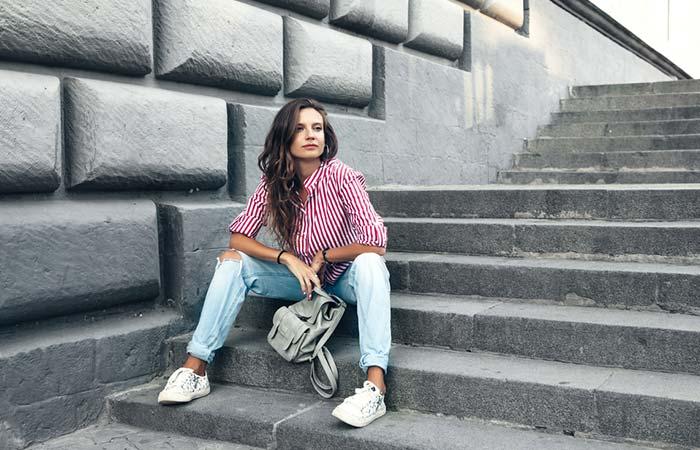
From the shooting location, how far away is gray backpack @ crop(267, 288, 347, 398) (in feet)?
11.1

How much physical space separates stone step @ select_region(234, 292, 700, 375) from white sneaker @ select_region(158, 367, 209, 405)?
15.3 inches

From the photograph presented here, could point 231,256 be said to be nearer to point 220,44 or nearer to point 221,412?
point 221,412

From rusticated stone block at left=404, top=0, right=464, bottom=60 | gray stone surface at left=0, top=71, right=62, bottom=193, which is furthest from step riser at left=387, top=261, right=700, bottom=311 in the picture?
rusticated stone block at left=404, top=0, right=464, bottom=60

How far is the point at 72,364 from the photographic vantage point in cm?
345

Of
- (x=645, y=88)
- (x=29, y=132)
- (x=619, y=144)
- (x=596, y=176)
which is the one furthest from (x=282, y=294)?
(x=645, y=88)

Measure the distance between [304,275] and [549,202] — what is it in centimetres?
172

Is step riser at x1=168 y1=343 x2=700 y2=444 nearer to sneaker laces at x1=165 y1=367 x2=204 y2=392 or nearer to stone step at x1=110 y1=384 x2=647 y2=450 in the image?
stone step at x1=110 y1=384 x2=647 y2=450

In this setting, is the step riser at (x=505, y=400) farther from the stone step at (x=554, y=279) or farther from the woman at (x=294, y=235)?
the stone step at (x=554, y=279)

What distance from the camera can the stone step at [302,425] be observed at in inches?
112

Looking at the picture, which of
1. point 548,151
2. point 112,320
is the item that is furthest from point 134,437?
point 548,151

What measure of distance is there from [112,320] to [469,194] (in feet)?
7.32

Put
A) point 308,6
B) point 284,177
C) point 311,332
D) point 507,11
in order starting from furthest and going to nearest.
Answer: point 507,11
point 308,6
point 284,177
point 311,332

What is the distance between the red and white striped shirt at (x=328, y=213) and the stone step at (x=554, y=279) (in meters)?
0.70

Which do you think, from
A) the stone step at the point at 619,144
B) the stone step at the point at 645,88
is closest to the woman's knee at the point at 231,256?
the stone step at the point at 619,144
